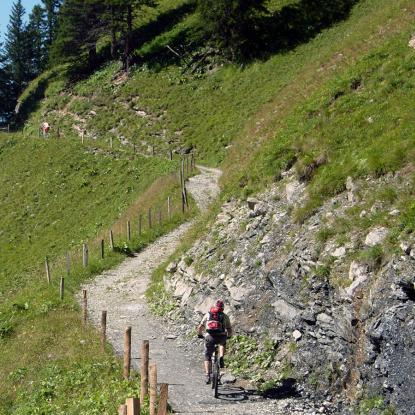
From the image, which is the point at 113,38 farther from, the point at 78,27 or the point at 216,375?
the point at 216,375

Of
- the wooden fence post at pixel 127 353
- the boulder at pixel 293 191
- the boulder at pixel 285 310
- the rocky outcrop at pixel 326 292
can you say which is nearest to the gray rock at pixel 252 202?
the rocky outcrop at pixel 326 292

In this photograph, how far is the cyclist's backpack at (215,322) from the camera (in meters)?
12.5

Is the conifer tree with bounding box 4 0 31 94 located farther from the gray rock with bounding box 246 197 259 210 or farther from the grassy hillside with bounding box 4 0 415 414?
the gray rock with bounding box 246 197 259 210

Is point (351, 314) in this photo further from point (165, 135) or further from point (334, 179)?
point (165, 135)

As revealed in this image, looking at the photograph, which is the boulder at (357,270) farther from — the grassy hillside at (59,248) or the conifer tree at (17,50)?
the conifer tree at (17,50)

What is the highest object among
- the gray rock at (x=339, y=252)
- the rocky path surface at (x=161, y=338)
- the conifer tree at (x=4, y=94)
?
the conifer tree at (x=4, y=94)

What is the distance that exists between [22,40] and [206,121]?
47062mm

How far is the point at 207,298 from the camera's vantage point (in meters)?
16.7

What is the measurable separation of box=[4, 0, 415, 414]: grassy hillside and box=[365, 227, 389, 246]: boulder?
7.84 feet

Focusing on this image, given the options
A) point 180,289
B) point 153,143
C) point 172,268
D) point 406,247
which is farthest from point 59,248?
point 406,247

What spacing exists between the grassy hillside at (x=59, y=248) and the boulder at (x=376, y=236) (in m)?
6.27

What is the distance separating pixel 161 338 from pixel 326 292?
6313mm

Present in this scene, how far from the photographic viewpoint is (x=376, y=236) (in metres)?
11.8

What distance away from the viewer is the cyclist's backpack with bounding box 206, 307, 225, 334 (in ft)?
41.1
